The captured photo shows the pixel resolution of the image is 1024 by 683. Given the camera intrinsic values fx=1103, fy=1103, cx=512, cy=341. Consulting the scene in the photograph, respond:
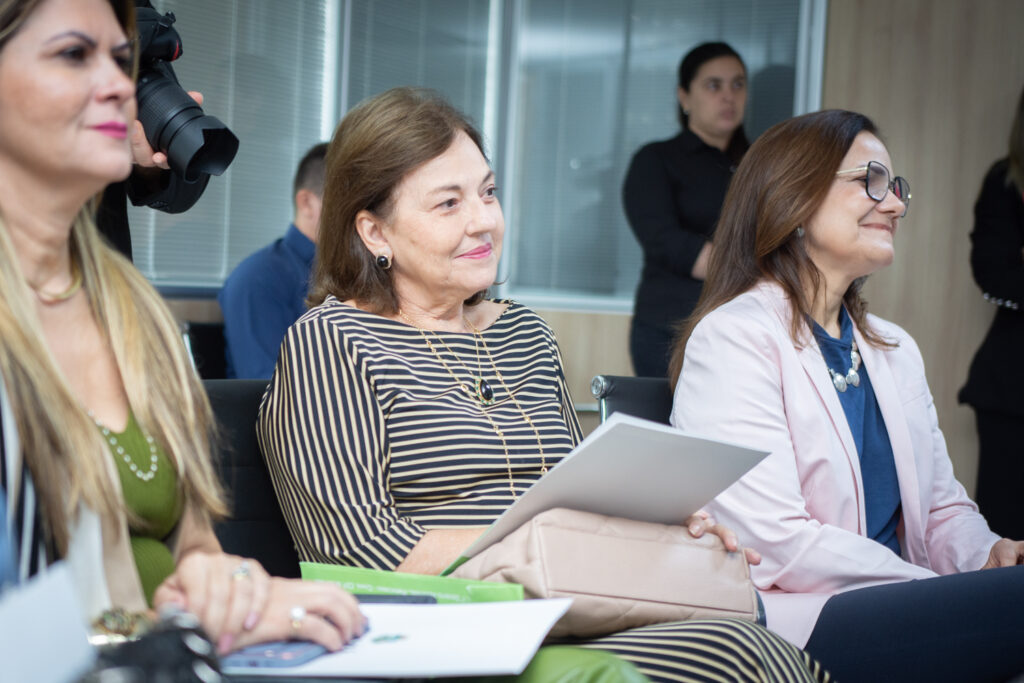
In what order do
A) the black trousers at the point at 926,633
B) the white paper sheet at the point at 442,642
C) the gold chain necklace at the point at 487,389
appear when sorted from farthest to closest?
1. the gold chain necklace at the point at 487,389
2. the black trousers at the point at 926,633
3. the white paper sheet at the point at 442,642

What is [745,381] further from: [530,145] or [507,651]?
[530,145]

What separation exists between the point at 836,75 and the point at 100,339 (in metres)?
3.78

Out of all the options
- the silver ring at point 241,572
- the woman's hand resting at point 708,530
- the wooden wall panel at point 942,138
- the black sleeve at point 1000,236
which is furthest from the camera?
the wooden wall panel at point 942,138

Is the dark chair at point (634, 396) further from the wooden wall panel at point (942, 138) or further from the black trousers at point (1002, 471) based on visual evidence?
the wooden wall panel at point (942, 138)

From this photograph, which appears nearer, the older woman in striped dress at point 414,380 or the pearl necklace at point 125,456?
the pearl necklace at point 125,456

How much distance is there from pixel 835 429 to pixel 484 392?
2.08 feet

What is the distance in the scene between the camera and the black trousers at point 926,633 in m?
1.64

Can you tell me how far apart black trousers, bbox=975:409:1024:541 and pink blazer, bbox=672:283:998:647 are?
1.28m

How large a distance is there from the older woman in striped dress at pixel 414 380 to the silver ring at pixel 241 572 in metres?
0.42

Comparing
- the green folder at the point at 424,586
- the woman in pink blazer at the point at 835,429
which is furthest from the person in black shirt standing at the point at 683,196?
the green folder at the point at 424,586

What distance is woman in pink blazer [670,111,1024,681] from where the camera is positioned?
64.8 inches

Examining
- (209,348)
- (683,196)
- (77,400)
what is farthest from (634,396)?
(209,348)

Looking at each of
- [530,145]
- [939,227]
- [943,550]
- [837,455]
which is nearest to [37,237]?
[837,455]

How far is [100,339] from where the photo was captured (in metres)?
1.28
